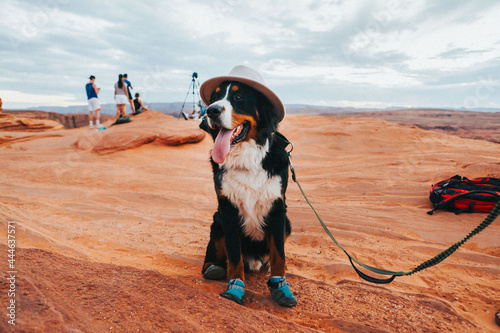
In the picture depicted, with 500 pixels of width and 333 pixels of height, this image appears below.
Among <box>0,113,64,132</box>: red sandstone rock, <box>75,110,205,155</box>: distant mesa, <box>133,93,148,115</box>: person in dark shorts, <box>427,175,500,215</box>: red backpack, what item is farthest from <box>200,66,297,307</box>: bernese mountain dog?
<box>0,113,64,132</box>: red sandstone rock

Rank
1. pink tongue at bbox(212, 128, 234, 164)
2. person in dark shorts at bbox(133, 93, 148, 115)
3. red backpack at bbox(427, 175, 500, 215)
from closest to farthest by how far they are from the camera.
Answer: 1. pink tongue at bbox(212, 128, 234, 164)
2. red backpack at bbox(427, 175, 500, 215)
3. person in dark shorts at bbox(133, 93, 148, 115)

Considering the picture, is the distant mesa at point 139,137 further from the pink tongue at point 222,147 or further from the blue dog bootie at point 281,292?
the blue dog bootie at point 281,292

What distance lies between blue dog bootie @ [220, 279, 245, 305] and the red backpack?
3.41 metres

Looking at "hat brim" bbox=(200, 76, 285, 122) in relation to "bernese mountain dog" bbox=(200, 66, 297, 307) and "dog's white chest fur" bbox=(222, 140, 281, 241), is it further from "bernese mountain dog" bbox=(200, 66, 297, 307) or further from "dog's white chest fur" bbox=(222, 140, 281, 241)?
"dog's white chest fur" bbox=(222, 140, 281, 241)

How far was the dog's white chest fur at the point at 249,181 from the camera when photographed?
2.43 meters

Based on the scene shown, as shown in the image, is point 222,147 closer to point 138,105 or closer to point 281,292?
point 281,292

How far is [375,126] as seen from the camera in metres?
11.8

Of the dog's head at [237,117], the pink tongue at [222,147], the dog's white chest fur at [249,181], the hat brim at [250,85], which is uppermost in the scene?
the hat brim at [250,85]

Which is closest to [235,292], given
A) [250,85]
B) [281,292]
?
[281,292]

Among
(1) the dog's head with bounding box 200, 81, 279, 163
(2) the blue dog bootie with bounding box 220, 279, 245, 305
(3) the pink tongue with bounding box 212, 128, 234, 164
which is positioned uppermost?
(1) the dog's head with bounding box 200, 81, 279, 163

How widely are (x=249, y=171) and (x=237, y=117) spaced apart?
45cm

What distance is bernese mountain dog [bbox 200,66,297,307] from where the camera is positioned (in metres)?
2.38

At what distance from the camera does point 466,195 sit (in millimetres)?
4371

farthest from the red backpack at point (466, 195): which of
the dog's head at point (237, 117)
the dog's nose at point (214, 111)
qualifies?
the dog's nose at point (214, 111)
